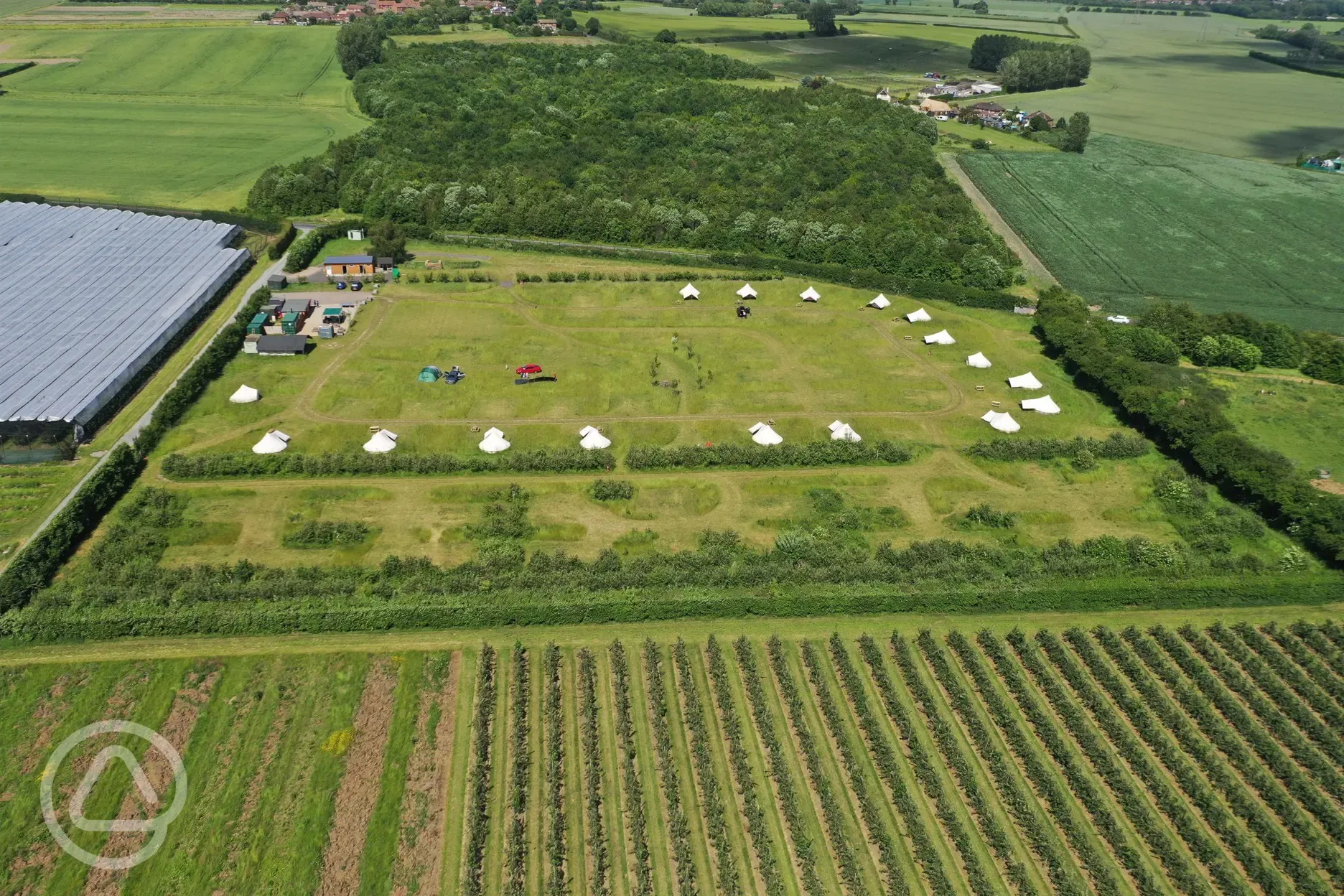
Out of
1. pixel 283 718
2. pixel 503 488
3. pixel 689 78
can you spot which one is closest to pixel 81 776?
pixel 283 718

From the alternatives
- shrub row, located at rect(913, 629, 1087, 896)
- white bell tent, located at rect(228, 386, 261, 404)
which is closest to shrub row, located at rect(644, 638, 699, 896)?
shrub row, located at rect(913, 629, 1087, 896)

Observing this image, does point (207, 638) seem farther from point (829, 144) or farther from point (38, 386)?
point (829, 144)

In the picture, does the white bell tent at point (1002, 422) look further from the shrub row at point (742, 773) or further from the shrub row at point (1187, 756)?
the shrub row at point (742, 773)

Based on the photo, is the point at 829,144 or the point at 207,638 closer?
the point at 207,638

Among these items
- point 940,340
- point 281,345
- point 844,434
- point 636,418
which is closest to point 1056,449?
point 844,434

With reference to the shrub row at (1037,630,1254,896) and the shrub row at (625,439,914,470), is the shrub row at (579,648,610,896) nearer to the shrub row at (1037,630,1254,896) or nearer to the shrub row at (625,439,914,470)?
the shrub row at (625,439,914,470)

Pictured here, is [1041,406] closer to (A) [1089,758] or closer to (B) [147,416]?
(A) [1089,758]

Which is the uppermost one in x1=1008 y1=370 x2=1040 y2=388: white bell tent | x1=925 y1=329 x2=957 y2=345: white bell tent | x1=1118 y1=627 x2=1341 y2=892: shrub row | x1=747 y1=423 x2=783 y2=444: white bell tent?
x1=925 y1=329 x2=957 y2=345: white bell tent
